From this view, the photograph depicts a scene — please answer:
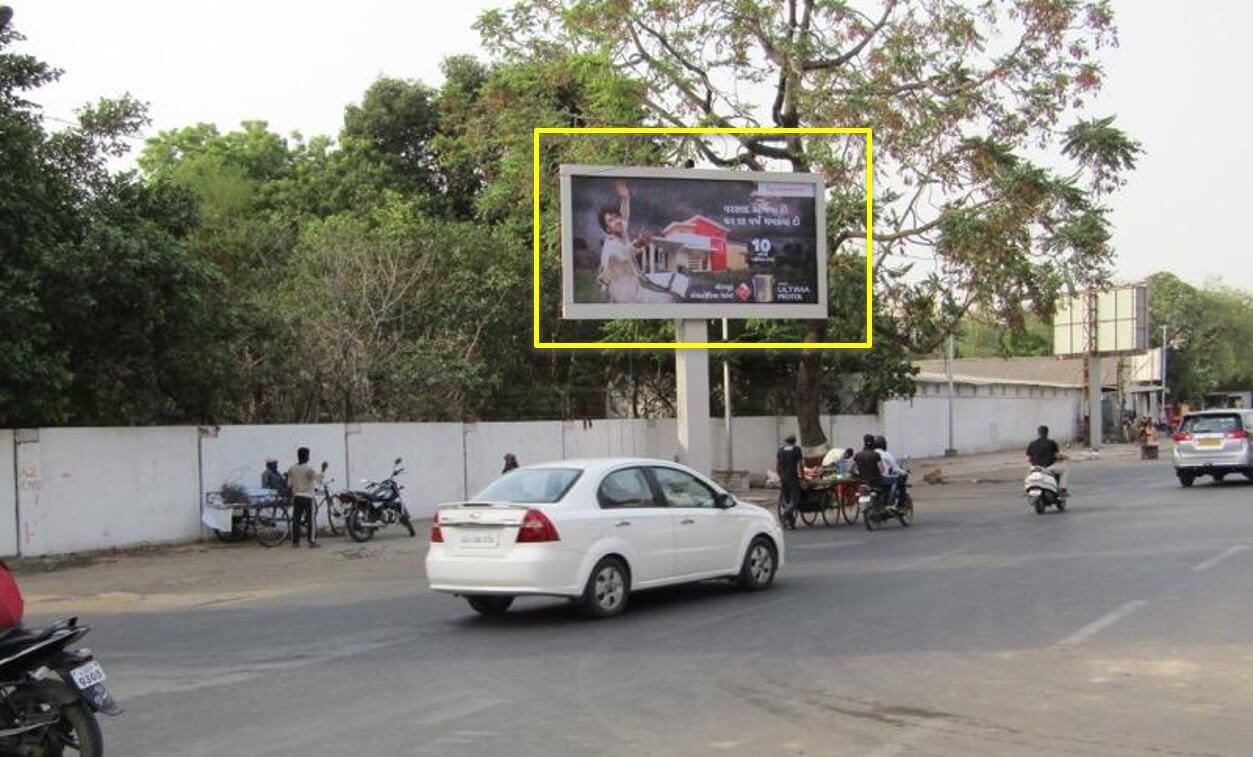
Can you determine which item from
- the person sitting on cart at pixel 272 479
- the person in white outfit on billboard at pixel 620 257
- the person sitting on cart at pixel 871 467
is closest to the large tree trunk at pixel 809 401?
the person in white outfit on billboard at pixel 620 257

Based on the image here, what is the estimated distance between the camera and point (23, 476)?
58.7 feet

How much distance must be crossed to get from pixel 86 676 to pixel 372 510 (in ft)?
48.3

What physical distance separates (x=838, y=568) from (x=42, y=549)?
1165 cm

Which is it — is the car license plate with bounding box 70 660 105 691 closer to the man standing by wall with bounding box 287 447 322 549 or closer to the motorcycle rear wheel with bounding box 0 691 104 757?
the motorcycle rear wheel with bounding box 0 691 104 757

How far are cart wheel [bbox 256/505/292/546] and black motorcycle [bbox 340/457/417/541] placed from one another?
1.03 metres

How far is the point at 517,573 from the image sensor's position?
1094 centimetres

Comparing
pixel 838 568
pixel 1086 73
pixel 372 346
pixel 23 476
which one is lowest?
pixel 838 568

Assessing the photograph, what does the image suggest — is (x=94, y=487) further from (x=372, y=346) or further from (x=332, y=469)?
(x=372, y=346)

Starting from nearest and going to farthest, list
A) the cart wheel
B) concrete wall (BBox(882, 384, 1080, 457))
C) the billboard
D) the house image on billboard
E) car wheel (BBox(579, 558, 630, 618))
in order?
car wheel (BBox(579, 558, 630, 618))
the cart wheel
the billboard
the house image on billboard
concrete wall (BBox(882, 384, 1080, 457))

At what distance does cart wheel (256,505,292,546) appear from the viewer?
806 inches

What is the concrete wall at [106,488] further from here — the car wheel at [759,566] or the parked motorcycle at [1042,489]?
the parked motorcycle at [1042,489]

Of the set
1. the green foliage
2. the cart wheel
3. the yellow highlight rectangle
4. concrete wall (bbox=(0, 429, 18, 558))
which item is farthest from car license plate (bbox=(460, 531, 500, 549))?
the green foliage

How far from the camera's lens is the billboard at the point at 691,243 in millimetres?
26266

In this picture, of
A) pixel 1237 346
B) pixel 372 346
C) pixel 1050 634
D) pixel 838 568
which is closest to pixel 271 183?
pixel 372 346
